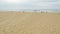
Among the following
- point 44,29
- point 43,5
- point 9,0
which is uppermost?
point 9,0

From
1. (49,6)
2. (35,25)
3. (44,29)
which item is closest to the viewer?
(44,29)

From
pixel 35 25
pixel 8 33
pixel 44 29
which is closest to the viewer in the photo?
pixel 8 33

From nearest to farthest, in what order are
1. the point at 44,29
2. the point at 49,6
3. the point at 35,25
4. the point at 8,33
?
the point at 8,33, the point at 44,29, the point at 35,25, the point at 49,6

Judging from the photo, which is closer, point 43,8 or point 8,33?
point 8,33

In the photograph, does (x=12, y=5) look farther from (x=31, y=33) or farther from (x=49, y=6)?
(x=31, y=33)

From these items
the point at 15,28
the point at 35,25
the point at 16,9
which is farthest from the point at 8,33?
the point at 16,9

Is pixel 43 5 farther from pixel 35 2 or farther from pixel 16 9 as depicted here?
pixel 16 9

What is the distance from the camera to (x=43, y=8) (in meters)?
2.22

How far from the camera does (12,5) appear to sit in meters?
2.26

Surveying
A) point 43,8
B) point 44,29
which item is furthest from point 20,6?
point 44,29

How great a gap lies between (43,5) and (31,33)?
3.82ft

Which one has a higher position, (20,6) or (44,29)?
(20,6)

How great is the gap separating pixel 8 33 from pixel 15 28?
0.16m

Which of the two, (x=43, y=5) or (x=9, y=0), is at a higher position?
(x=9, y=0)
